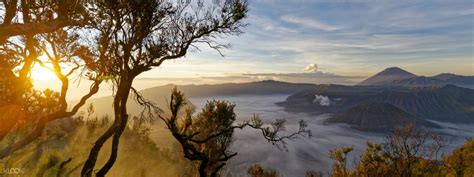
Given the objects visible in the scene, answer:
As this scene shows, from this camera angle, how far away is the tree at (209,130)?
1169 cm

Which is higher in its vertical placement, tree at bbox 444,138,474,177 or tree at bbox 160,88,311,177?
tree at bbox 160,88,311,177

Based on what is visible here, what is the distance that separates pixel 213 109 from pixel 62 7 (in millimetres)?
17715

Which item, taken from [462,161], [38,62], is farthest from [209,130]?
[462,161]

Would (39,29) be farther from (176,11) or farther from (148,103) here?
(148,103)

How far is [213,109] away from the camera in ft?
87.2

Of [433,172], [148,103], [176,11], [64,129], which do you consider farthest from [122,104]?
[433,172]

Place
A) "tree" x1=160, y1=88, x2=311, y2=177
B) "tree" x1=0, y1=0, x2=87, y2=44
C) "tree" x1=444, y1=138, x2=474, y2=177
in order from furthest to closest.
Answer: "tree" x1=444, y1=138, x2=474, y2=177, "tree" x1=160, y1=88, x2=311, y2=177, "tree" x1=0, y1=0, x2=87, y2=44

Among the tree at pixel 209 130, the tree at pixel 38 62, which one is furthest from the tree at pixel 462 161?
the tree at pixel 38 62

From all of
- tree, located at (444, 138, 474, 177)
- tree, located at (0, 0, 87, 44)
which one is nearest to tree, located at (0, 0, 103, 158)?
tree, located at (0, 0, 87, 44)

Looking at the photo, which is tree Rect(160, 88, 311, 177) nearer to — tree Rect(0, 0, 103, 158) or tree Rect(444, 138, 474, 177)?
tree Rect(0, 0, 103, 158)

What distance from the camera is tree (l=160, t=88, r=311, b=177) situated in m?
11.7

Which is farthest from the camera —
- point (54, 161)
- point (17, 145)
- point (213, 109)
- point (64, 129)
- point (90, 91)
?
point (64, 129)

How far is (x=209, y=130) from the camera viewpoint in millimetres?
24562

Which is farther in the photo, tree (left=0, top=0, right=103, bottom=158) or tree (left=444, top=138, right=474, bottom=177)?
tree (left=444, top=138, right=474, bottom=177)
